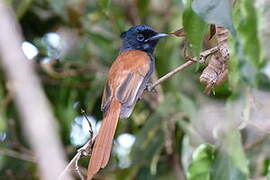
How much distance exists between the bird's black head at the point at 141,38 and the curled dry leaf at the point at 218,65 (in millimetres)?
1658

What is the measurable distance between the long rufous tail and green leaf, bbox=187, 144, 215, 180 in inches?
14.2

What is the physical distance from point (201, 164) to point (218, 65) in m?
0.54

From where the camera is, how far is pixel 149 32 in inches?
169

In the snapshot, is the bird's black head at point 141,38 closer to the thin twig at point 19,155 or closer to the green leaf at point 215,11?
the thin twig at point 19,155

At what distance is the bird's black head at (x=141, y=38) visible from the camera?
14.0ft

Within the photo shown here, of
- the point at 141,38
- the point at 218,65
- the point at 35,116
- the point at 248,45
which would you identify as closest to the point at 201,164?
the point at 218,65

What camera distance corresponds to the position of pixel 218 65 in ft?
8.15

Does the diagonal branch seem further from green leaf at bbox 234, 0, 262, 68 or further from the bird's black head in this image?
the bird's black head

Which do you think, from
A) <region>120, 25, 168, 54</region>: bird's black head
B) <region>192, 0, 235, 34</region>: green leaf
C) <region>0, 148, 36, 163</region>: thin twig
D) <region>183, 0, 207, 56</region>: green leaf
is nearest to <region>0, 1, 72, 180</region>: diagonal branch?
<region>192, 0, 235, 34</region>: green leaf

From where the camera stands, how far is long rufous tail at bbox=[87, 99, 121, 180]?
260cm

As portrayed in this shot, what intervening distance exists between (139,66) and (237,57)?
4.63 ft

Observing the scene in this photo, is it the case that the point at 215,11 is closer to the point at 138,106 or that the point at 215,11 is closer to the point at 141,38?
the point at 141,38

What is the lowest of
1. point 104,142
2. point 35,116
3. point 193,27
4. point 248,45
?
point 104,142

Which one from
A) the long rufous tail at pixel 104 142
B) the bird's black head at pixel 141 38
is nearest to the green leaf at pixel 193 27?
the long rufous tail at pixel 104 142
